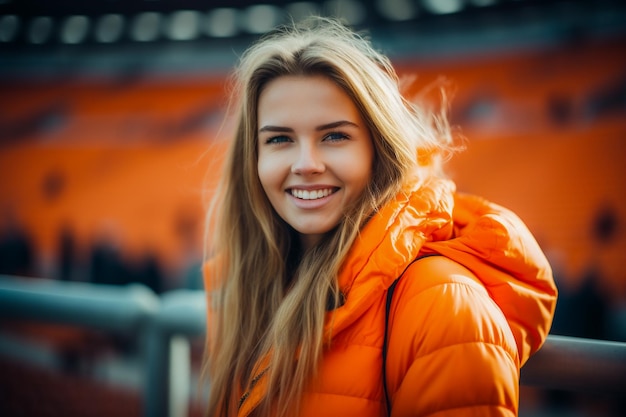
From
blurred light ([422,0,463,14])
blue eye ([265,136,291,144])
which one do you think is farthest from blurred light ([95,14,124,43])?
blue eye ([265,136,291,144])

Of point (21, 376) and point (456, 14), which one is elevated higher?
point (456, 14)

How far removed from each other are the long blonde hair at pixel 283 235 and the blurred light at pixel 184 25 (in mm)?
6854

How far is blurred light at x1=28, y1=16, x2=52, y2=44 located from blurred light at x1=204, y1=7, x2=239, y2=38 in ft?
9.57

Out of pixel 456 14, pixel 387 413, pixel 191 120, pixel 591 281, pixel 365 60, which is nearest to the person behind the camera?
pixel 387 413

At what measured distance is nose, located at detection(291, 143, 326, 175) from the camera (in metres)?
1.11

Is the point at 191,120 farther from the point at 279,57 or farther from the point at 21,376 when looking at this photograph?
the point at 279,57

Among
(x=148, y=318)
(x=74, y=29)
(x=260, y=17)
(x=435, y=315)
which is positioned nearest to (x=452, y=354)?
(x=435, y=315)

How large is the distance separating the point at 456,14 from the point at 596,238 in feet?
12.6

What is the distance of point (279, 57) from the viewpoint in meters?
1.19

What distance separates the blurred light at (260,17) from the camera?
7.34 m

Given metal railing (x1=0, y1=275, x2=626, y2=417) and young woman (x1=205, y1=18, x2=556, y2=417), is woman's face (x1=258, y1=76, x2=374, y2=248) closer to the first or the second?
young woman (x1=205, y1=18, x2=556, y2=417)

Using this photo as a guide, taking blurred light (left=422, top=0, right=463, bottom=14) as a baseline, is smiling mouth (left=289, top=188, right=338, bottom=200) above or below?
below

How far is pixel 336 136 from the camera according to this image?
3.75ft

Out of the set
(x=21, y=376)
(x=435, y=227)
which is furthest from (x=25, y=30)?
(x=435, y=227)
